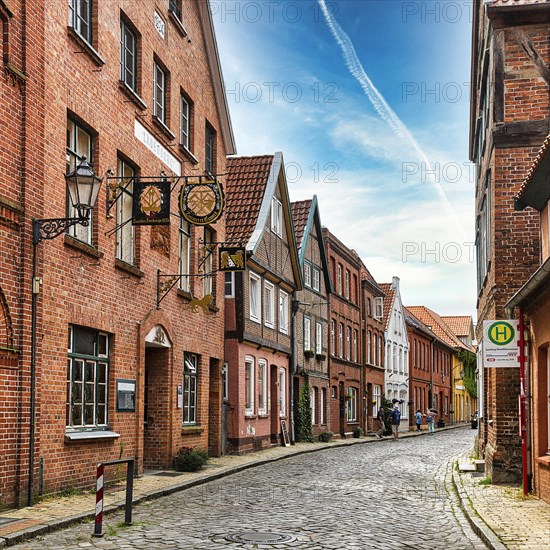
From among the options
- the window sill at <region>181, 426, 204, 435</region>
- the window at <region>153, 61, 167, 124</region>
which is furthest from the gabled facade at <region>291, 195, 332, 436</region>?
the window at <region>153, 61, 167, 124</region>

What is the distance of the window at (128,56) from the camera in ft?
55.9

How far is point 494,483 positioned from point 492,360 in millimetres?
2481

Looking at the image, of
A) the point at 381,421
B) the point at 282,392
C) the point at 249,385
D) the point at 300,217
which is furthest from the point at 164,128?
the point at 381,421

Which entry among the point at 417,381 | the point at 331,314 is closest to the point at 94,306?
the point at 331,314

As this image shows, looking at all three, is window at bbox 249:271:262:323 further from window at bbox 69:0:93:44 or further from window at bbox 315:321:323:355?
window at bbox 69:0:93:44

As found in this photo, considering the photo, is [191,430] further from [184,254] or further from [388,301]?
[388,301]

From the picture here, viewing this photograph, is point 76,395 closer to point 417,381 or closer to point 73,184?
point 73,184

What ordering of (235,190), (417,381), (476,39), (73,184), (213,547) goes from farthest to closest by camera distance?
1. (417,381)
2. (235,190)
3. (476,39)
4. (73,184)
5. (213,547)

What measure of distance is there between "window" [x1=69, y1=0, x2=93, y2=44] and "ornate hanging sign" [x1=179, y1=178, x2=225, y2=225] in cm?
313

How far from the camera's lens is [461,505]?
44.6 ft

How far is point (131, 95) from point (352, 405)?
94.7ft

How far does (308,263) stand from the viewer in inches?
1433

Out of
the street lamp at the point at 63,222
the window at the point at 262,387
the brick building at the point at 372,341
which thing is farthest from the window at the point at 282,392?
the street lamp at the point at 63,222

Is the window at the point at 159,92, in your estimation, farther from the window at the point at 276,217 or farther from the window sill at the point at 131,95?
the window at the point at 276,217
